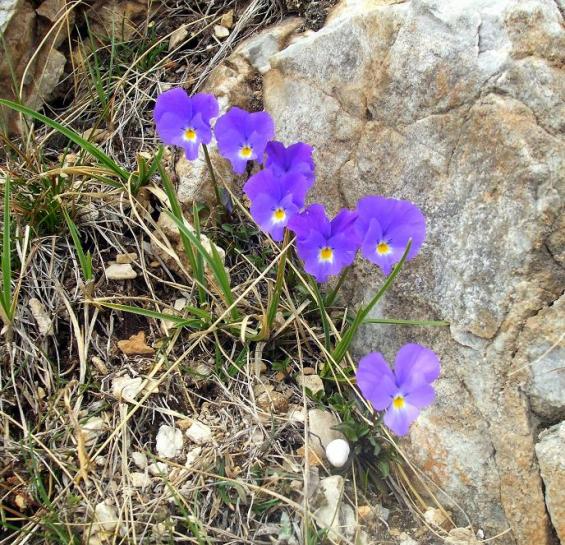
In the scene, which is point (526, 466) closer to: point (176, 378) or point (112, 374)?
point (176, 378)

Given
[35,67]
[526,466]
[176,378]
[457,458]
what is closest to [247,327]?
[176,378]

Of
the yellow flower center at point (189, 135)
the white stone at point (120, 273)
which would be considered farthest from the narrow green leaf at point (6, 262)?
the yellow flower center at point (189, 135)

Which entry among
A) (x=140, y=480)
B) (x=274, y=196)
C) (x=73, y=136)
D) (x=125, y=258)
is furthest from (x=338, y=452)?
(x=73, y=136)

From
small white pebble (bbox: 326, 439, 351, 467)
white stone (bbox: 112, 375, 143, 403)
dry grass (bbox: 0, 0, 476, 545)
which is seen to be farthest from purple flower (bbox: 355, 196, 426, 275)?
white stone (bbox: 112, 375, 143, 403)

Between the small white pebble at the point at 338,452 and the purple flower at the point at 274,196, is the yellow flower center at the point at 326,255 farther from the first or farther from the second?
the small white pebble at the point at 338,452

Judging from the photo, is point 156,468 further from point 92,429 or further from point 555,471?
point 555,471

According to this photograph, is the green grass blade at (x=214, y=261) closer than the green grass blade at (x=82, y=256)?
Yes
